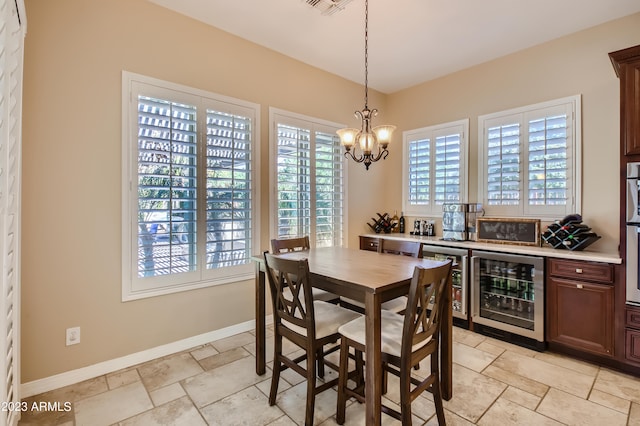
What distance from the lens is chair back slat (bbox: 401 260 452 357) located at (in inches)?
62.2

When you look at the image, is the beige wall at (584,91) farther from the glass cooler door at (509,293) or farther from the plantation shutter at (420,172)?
the glass cooler door at (509,293)

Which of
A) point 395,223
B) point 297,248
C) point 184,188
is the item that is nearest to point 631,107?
point 395,223

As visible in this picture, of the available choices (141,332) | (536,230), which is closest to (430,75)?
(536,230)

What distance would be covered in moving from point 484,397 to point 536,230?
184 centimetres

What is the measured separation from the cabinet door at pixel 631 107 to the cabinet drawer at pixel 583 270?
955mm

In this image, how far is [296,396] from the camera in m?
2.19

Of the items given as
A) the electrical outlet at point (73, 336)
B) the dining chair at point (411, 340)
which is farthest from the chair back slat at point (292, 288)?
the electrical outlet at point (73, 336)

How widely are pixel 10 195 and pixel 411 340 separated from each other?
2.28 m

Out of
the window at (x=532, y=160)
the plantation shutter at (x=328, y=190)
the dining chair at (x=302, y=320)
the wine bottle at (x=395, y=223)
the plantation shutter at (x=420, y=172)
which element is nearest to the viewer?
the dining chair at (x=302, y=320)

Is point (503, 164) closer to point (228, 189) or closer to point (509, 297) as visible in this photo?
point (509, 297)

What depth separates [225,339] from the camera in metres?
3.12

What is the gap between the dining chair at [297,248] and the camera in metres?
2.67

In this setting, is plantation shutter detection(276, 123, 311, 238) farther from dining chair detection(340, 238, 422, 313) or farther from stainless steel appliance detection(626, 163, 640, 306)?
stainless steel appliance detection(626, 163, 640, 306)

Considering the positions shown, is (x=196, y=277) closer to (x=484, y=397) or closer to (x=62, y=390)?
(x=62, y=390)
